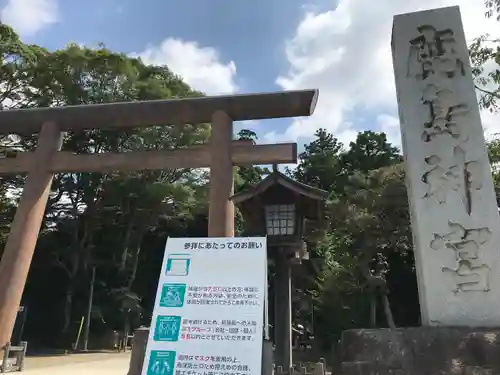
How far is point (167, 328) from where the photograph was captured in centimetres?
317

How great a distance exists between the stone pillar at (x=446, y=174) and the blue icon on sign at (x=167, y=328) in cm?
255

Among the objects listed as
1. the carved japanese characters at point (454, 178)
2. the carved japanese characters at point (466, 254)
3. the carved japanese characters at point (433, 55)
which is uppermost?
the carved japanese characters at point (433, 55)

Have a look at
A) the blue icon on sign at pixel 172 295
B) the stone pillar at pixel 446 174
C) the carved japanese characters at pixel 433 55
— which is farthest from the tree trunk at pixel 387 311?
the blue icon on sign at pixel 172 295

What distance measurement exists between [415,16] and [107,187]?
15.8m

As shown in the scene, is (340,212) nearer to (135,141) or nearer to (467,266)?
(135,141)

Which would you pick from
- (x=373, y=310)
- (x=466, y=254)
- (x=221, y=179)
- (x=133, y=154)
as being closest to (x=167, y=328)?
(x=466, y=254)

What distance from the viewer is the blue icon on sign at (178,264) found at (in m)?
3.43

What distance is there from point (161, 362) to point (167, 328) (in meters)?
0.24

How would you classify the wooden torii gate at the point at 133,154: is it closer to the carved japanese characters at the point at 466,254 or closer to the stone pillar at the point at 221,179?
the stone pillar at the point at 221,179

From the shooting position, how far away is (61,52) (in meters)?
16.2

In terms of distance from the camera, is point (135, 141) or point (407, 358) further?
point (135, 141)

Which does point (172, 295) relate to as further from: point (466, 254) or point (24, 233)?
point (24, 233)

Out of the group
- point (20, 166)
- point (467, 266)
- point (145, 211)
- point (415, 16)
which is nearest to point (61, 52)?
point (145, 211)

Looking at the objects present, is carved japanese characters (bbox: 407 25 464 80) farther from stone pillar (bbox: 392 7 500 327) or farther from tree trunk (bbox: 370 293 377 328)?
tree trunk (bbox: 370 293 377 328)
